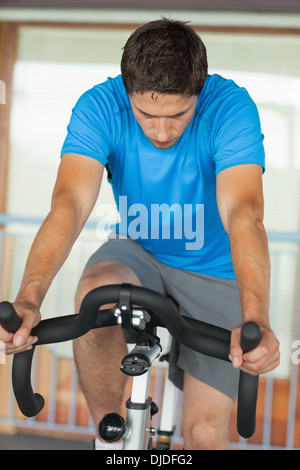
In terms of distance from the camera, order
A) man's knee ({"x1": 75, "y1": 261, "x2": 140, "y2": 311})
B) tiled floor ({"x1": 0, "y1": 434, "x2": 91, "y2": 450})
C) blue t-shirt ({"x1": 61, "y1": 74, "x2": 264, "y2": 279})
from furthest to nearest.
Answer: tiled floor ({"x1": 0, "y1": 434, "x2": 91, "y2": 450}) < blue t-shirt ({"x1": 61, "y1": 74, "x2": 264, "y2": 279}) < man's knee ({"x1": 75, "y1": 261, "x2": 140, "y2": 311})

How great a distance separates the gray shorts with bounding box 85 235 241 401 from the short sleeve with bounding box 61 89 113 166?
26 centimetres

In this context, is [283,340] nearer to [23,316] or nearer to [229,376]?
[229,376]

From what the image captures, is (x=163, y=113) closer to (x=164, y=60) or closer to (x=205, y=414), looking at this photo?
(x=164, y=60)

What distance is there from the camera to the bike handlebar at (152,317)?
3.23ft

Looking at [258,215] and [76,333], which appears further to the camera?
[258,215]

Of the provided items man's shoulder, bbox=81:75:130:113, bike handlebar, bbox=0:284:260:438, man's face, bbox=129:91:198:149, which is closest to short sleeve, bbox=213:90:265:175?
man's face, bbox=129:91:198:149

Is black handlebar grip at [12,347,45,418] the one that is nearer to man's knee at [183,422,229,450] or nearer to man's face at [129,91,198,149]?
man's face at [129,91,198,149]

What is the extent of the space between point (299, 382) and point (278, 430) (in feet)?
0.96

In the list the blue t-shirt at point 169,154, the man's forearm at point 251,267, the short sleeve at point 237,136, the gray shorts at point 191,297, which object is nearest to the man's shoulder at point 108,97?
the blue t-shirt at point 169,154

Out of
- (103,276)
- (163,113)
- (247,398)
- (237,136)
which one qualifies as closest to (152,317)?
(247,398)

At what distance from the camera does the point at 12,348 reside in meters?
1.05

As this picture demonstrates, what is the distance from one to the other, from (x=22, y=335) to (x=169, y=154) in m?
0.75

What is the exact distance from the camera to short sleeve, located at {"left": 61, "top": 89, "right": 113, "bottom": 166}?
153 centimetres
